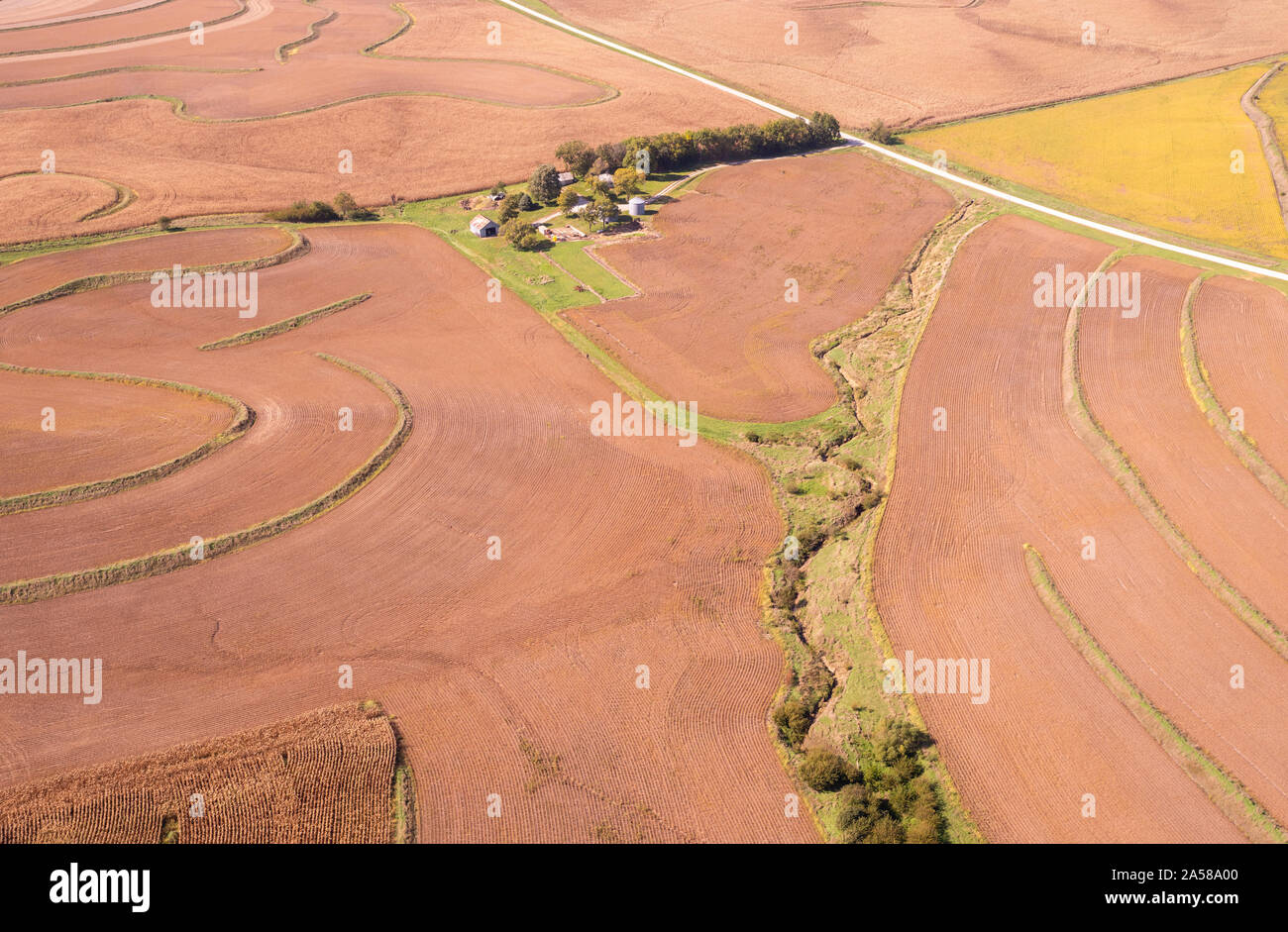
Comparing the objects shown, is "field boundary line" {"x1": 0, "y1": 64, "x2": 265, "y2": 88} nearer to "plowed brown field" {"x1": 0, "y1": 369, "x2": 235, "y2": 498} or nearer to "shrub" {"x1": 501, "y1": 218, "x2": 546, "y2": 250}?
"shrub" {"x1": 501, "y1": 218, "x2": 546, "y2": 250}

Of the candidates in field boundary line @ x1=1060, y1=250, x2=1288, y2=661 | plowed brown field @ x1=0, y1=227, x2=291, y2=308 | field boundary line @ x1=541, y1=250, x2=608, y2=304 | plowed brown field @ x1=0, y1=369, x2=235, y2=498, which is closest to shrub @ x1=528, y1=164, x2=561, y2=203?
field boundary line @ x1=541, y1=250, x2=608, y2=304

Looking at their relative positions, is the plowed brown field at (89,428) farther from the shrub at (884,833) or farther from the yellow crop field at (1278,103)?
the yellow crop field at (1278,103)

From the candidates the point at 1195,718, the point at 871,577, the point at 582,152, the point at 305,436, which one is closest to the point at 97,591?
the point at 305,436

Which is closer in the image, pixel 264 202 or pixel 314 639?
pixel 314 639

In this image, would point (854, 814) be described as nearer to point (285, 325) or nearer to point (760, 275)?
point (760, 275)

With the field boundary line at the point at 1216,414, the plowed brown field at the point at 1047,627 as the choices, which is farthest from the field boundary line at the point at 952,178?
the plowed brown field at the point at 1047,627

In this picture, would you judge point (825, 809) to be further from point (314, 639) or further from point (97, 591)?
point (97, 591)
